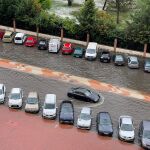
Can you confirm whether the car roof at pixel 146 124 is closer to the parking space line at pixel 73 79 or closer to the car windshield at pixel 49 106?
the parking space line at pixel 73 79

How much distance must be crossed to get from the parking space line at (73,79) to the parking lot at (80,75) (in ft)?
2.76

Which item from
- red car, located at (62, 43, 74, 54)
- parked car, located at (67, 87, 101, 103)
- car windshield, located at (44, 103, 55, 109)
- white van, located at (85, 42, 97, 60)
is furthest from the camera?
red car, located at (62, 43, 74, 54)

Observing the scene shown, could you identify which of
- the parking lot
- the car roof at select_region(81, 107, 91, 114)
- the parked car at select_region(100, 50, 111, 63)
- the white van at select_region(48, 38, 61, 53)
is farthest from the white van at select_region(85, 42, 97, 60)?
the car roof at select_region(81, 107, 91, 114)

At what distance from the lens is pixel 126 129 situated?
4753 centimetres

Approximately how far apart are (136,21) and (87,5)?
735cm

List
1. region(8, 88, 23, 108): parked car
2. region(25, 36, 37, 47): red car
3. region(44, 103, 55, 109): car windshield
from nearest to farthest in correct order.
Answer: region(44, 103, 55, 109): car windshield → region(8, 88, 23, 108): parked car → region(25, 36, 37, 47): red car

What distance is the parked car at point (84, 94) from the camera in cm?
5401

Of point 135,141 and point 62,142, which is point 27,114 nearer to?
point 62,142

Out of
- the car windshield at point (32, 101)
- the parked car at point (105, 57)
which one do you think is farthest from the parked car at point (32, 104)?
the parked car at point (105, 57)

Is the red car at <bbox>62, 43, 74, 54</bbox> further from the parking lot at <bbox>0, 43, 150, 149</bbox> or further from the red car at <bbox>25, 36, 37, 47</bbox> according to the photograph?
the red car at <bbox>25, 36, 37, 47</bbox>

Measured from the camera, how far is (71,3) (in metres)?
89.5

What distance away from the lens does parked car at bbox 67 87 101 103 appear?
54.0m

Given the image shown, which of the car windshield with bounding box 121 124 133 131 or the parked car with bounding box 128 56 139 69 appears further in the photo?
the parked car with bounding box 128 56 139 69

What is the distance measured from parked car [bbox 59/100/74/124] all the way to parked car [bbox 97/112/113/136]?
9.34ft
